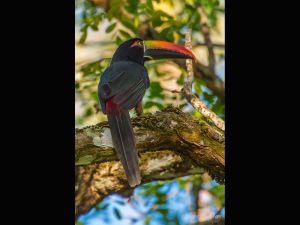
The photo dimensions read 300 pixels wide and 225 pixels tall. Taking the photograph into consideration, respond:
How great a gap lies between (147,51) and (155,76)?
128 centimetres

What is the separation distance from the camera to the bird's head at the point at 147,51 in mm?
4141

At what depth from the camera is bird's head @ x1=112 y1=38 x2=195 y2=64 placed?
4.14 m

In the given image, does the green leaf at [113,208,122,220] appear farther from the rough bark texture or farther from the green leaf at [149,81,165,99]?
the green leaf at [149,81,165,99]

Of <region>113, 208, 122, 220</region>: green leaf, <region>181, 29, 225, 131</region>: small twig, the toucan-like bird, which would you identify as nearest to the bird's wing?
the toucan-like bird

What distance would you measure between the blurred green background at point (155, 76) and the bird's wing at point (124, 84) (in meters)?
0.62

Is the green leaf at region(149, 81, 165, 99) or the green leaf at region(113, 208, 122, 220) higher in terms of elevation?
the green leaf at region(149, 81, 165, 99)

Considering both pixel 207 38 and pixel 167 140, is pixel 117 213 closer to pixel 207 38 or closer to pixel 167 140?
pixel 167 140

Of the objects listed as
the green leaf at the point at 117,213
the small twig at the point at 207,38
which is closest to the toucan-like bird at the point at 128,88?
the green leaf at the point at 117,213

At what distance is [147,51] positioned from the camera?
4254mm

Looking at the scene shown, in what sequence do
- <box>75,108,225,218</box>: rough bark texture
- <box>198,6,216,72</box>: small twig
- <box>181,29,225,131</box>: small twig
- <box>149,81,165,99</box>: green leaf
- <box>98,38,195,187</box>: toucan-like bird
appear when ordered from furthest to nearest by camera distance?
1. <box>198,6,216,72</box>: small twig
2. <box>149,81,165,99</box>: green leaf
3. <box>181,29,225,131</box>: small twig
4. <box>75,108,225,218</box>: rough bark texture
5. <box>98,38,195,187</box>: toucan-like bird

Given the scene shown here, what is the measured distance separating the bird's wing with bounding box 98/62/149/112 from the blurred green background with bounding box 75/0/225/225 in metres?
0.62

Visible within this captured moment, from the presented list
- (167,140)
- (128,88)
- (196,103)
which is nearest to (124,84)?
(128,88)
